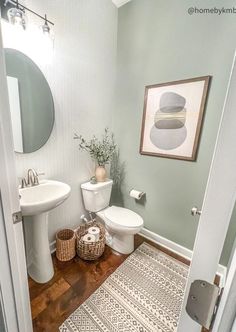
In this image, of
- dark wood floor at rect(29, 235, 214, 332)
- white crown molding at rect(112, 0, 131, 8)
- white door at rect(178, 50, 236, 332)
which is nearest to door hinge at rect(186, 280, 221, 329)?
white door at rect(178, 50, 236, 332)

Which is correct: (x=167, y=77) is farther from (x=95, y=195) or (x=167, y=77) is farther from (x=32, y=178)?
(x=32, y=178)

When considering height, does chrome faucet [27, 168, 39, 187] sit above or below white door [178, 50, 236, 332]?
below

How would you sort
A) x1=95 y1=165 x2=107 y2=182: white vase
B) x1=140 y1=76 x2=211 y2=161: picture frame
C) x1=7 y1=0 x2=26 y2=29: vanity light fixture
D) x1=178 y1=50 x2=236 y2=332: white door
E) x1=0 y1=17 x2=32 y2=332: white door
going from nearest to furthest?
1. x1=178 y1=50 x2=236 y2=332: white door
2. x1=0 y1=17 x2=32 y2=332: white door
3. x1=7 y1=0 x2=26 y2=29: vanity light fixture
4. x1=140 y1=76 x2=211 y2=161: picture frame
5. x1=95 y1=165 x2=107 y2=182: white vase

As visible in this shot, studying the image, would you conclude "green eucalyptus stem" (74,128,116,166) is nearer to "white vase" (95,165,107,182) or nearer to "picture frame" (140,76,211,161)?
"white vase" (95,165,107,182)

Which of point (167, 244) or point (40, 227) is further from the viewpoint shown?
point (167, 244)

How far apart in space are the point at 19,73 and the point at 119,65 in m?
1.15

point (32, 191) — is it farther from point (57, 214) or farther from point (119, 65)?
point (119, 65)

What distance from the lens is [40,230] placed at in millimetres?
1360

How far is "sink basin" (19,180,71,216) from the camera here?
3.58ft

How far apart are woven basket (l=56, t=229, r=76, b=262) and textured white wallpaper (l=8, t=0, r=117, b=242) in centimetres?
12

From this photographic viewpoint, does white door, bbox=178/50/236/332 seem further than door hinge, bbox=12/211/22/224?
No

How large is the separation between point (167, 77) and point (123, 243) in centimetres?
176

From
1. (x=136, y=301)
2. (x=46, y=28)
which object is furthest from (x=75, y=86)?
(x=136, y=301)

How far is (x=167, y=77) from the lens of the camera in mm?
1632
